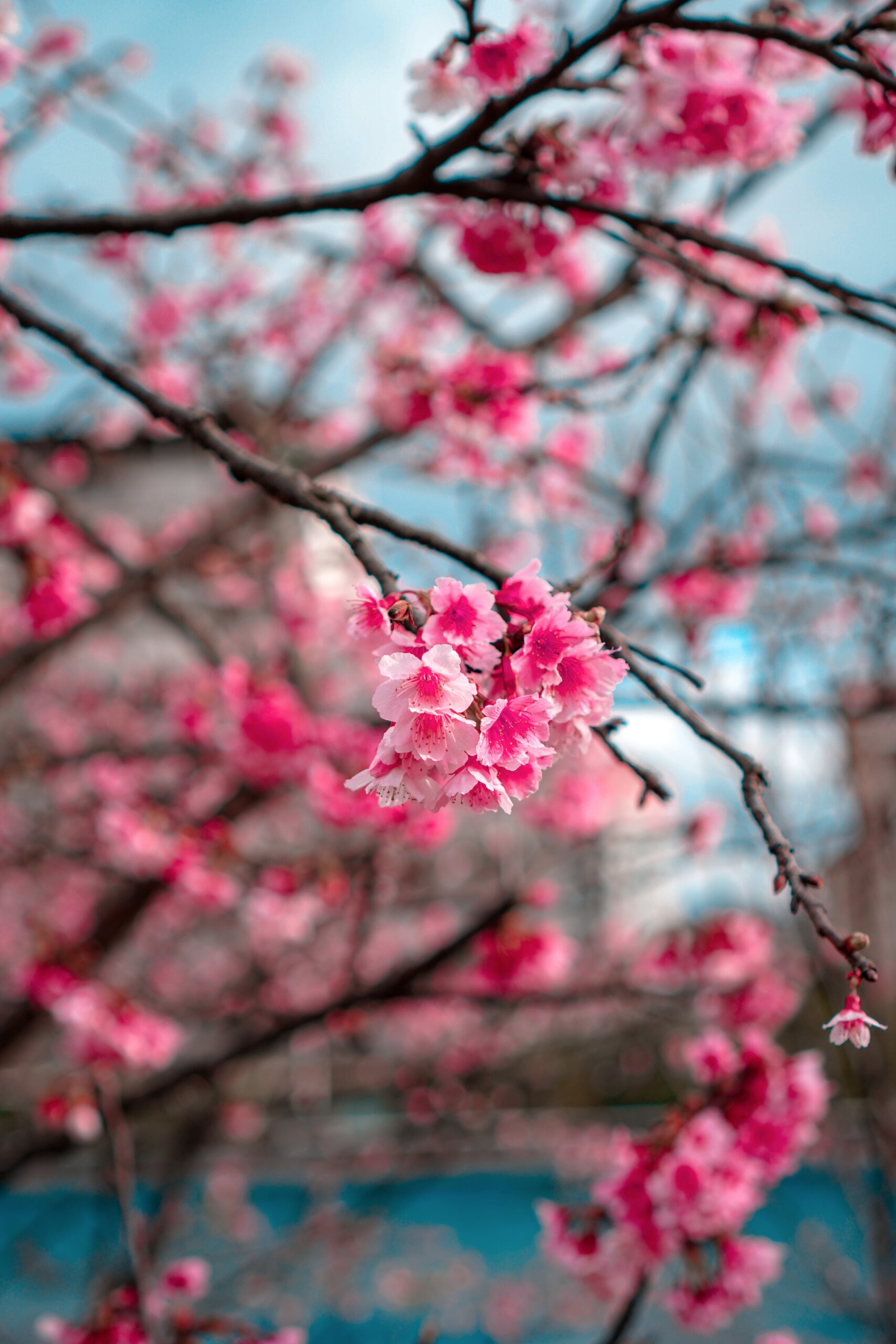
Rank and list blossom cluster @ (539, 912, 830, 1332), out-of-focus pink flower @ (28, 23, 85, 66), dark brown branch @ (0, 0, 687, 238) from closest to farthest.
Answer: dark brown branch @ (0, 0, 687, 238) < blossom cluster @ (539, 912, 830, 1332) < out-of-focus pink flower @ (28, 23, 85, 66)

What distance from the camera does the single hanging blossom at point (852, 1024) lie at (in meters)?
0.73

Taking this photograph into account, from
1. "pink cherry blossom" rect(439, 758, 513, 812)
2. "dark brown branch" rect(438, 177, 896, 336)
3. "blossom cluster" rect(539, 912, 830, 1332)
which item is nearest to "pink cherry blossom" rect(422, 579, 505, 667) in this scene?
"pink cherry blossom" rect(439, 758, 513, 812)

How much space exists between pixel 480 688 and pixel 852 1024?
429 millimetres

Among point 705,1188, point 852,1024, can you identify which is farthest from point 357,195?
point 705,1188

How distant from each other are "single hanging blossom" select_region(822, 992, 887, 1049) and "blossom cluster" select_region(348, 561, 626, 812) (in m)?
0.32

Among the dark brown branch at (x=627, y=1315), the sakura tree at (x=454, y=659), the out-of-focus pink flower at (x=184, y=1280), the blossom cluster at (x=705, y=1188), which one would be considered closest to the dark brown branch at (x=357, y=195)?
the sakura tree at (x=454, y=659)

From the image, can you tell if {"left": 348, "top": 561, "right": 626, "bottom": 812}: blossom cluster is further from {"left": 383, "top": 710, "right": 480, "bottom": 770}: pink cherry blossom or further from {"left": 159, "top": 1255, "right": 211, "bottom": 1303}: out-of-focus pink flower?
{"left": 159, "top": 1255, "right": 211, "bottom": 1303}: out-of-focus pink flower

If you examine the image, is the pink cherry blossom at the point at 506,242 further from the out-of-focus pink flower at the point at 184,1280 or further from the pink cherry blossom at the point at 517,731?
the out-of-focus pink flower at the point at 184,1280

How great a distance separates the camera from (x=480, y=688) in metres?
Answer: 0.83

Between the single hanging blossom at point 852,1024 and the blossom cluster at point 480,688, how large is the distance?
0.32 meters

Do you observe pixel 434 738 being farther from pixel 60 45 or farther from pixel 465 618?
pixel 60 45

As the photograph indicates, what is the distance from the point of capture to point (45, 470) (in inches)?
131

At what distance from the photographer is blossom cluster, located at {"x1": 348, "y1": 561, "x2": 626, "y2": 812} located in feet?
2.39

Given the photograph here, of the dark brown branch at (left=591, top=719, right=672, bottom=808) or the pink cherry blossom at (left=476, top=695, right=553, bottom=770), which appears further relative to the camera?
the dark brown branch at (left=591, top=719, right=672, bottom=808)
